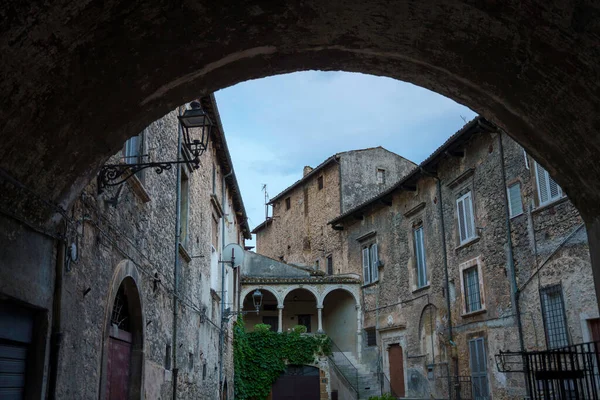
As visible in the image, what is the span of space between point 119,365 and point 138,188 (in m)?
2.10

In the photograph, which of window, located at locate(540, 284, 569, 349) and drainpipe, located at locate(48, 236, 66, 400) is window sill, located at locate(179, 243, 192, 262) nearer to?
drainpipe, located at locate(48, 236, 66, 400)

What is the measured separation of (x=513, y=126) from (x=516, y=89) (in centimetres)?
62

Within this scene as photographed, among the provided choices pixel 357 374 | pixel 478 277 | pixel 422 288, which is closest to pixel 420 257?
pixel 422 288

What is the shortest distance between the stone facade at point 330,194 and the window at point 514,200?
12800 millimetres

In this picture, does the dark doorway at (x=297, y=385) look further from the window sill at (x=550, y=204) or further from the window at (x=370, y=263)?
the window sill at (x=550, y=204)

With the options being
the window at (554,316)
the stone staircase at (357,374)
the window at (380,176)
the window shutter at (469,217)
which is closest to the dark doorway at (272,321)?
the stone staircase at (357,374)

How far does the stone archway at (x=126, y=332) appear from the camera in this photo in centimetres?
689

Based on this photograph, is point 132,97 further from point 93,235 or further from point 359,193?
point 359,193

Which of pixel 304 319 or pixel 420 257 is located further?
pixel 304 319

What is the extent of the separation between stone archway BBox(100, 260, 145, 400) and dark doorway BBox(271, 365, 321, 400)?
1677cm

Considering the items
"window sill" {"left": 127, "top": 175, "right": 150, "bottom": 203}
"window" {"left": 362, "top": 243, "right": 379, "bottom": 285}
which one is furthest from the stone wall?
"window sill" {"left": 127, "top": 175, "right": 150, "bottom": 203}

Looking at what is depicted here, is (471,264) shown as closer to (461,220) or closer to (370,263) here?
(461,220)

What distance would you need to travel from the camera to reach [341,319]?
87.3 feet

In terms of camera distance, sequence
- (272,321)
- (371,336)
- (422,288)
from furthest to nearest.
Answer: (272,321), (371,336), (422,288)
